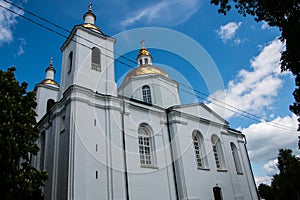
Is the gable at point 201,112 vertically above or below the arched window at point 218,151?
above

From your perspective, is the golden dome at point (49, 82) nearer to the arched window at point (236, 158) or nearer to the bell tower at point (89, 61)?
the bell tower at point (89, 61)

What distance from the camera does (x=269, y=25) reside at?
27.5 ft

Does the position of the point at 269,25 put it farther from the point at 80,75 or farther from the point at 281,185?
the point at 281,185

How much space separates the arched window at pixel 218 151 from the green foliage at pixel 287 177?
502 centimetres

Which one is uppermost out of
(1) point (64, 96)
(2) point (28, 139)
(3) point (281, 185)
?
(1) point (64, 96)

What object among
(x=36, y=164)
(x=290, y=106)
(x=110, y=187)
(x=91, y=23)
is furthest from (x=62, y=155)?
(x=290, y=106)

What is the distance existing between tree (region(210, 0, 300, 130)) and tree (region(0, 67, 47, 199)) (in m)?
8.34

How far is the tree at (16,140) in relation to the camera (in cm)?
883

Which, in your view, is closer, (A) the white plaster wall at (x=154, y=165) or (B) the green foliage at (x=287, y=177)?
(A) the white plaster wall at (x=154, y=165)

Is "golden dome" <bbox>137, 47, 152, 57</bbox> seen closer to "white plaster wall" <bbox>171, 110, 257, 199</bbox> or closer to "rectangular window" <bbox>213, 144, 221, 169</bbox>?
"white plaster wall" <bbox>171, 110, 257, 199</bbox>

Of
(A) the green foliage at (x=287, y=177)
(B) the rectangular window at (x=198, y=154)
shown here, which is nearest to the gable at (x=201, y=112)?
(B) the rectangular window at (x=198, y=154)

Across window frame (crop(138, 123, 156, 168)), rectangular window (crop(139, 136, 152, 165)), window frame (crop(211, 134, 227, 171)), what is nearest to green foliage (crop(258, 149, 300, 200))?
window frame (crop(211, 134, 227, 171))

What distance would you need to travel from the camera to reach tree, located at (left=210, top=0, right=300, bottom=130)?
24.1 ft

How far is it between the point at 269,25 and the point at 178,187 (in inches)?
465
